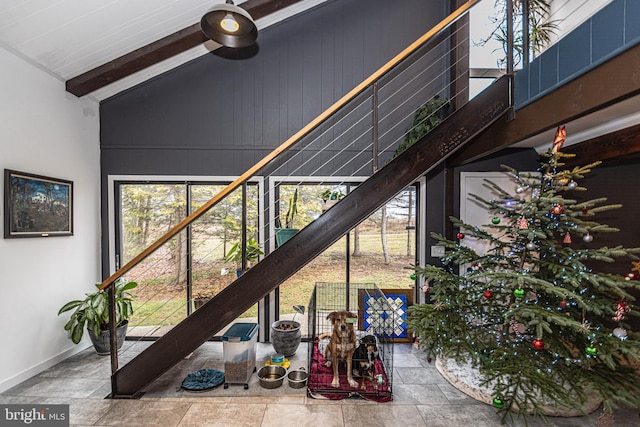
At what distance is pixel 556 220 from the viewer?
239 cm

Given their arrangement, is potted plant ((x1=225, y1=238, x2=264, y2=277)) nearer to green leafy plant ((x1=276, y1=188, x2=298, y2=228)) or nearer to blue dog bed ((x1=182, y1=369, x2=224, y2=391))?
green leafy plant ((x1=276, y1=188, x2=298, y2=228))

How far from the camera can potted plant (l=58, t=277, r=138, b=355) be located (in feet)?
10.6

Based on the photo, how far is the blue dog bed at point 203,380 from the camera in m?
2.79

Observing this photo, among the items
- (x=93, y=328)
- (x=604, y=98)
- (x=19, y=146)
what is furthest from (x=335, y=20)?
(x=93, y=328)

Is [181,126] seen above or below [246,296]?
above

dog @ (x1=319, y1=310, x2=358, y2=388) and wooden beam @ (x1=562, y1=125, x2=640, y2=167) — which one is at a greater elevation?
wooden beam @ (x1=562, y1=125, x2=640, y2=167)

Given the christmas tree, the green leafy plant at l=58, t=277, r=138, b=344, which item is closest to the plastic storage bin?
the green leafy plant at l=58, t=277, r=138, b=344

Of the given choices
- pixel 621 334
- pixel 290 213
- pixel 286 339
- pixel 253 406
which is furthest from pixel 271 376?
pixel 621 334

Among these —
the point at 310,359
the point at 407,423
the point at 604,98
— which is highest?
the point at 604,98

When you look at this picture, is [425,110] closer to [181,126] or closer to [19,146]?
[181,126]

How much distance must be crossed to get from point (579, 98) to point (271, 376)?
3101 millimetres

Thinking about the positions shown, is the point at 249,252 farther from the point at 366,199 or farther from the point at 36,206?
the point at 36,206

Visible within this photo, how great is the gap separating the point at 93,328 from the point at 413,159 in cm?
352

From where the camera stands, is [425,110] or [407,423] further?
[425,110]
